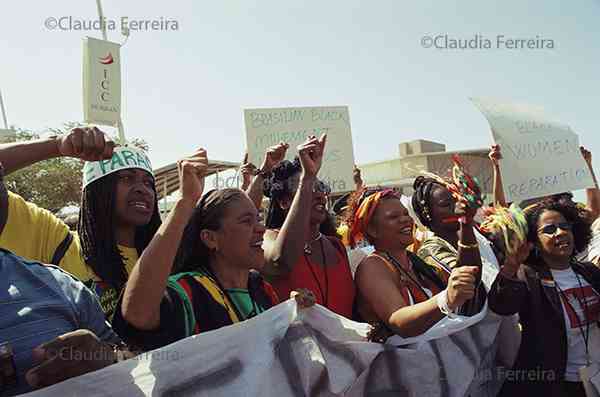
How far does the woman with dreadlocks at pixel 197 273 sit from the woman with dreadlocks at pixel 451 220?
0.86 metres

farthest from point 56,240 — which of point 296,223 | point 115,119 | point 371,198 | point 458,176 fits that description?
point 115,119

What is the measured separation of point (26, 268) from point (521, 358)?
7.74ft

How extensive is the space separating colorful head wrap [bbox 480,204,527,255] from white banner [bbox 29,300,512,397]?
1.45ft

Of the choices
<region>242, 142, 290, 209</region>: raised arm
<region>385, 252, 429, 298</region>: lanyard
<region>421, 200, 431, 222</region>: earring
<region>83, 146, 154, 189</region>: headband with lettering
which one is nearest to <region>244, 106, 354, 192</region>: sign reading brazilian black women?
<region>242, 142, 290, 209</region>: raised arm

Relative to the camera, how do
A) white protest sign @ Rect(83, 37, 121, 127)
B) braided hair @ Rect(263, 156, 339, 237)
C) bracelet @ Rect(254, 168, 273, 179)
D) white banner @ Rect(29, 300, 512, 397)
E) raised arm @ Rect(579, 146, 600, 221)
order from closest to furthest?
white banner @ Rect(29, 300, 512, 397), braided hair @ Rect(263, 156, 339, 237), bracelet @ Rect(254, 168, 273, 179), raised arm @ Rect(579, 146, 600, 221), white protest sign @ Rect(83, 37, 121, 127)

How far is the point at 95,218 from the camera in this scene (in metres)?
2.48

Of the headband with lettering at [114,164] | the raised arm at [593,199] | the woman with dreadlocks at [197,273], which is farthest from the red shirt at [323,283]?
the raised arm at [593,199]

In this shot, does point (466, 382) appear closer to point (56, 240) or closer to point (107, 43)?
point (56, 240)

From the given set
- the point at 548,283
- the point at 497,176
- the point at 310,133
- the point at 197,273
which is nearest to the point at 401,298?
the point at 197,273

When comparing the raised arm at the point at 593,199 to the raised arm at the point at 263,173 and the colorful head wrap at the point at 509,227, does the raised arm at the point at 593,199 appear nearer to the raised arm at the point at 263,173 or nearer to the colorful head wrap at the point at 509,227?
the colorful head wrap at the point at 509,227

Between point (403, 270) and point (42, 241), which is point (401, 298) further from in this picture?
point (42, 241)

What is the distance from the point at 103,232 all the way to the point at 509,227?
72.8 inches

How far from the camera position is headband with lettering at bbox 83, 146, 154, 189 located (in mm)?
2545

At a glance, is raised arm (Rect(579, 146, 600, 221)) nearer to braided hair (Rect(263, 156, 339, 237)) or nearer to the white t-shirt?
the white t-shirt
